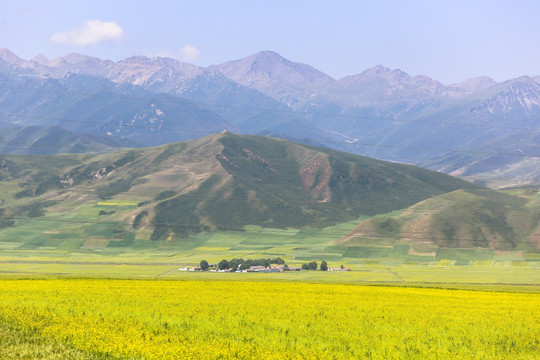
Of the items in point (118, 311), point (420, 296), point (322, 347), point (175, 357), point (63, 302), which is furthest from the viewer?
point (420, 296)

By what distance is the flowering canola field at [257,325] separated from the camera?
4572 cm

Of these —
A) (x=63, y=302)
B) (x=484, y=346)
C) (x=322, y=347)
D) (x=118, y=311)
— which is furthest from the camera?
(x=63, y=302)

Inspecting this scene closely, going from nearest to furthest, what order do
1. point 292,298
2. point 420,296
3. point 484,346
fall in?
point 484,346, point 292,298, point 420,296

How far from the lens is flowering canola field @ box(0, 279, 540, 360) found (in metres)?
45.7

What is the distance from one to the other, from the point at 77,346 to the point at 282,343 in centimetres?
1539

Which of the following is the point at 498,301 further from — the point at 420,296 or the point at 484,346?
the point at 484,346

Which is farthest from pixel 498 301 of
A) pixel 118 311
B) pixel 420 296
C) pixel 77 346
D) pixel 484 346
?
pixel 77 346

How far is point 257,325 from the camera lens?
186ft

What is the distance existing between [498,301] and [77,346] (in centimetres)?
5780

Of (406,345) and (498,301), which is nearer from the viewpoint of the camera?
(406,345)

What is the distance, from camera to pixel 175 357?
42625 mm

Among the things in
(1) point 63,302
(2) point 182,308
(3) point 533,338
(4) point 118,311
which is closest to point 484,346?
(3) point 533,338

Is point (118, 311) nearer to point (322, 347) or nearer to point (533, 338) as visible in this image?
point (322, 347)

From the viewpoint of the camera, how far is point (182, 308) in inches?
2564
